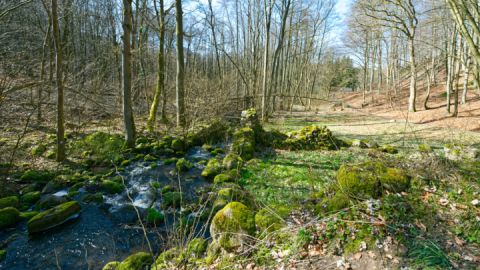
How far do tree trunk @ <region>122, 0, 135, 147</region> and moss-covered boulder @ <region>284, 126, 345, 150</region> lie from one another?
19.5ft

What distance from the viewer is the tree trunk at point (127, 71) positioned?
8.09 meters

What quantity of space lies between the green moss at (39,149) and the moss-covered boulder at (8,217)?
3629 mm

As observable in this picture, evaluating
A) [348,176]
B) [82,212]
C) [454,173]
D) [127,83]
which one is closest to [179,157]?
[127,83]

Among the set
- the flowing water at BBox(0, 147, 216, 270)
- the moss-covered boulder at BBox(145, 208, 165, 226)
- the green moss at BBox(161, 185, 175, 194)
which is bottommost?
the flowing water at BBox(0, 147, 216, 270)

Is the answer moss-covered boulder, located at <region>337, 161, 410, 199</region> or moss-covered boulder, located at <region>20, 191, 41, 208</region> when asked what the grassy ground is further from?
moss-covered boulder, located at <region>20, 191, 41, 208</region>

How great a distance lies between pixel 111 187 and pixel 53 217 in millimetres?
1625

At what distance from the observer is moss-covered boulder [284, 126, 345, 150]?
350 inches

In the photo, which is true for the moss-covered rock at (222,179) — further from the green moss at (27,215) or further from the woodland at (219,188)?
the green moss at (27,215)

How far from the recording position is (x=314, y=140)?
909 cm

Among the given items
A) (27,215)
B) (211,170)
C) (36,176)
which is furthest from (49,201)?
(211,170)

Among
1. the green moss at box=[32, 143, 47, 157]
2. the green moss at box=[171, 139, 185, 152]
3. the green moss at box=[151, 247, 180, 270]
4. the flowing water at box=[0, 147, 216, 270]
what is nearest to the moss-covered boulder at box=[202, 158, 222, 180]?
the flowing water at box=[0, 147, 216, 270]

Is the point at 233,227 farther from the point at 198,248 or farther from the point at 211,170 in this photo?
the point at 211,170

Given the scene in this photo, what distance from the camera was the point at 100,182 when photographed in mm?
6840

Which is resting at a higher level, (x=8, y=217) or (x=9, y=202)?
(x=9, y=202)
